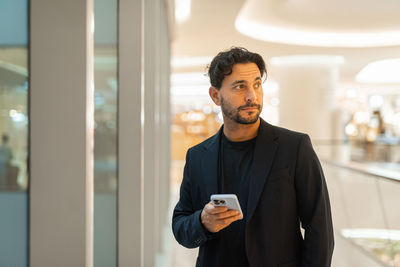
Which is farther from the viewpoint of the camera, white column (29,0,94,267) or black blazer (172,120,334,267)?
black blazer (172,120,334,267)

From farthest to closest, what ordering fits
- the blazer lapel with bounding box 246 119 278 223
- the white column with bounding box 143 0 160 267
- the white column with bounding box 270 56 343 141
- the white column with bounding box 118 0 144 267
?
the white column with bounding box 270 56 343 141 → the white column with bounding box 143 0 160 267 → the white column with bounding box 118 0 144 267 → the blazer lapel with bounding box 246 119 278 223

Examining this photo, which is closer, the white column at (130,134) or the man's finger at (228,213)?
the man's finger at (228,213)

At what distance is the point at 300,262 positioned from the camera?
1928mm

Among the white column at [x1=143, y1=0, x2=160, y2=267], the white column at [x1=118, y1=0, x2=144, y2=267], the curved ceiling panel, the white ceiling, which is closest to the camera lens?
the white column at [x1=118, y1=0, x2=144, y2=267]

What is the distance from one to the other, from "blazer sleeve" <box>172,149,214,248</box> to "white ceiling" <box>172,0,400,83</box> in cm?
594

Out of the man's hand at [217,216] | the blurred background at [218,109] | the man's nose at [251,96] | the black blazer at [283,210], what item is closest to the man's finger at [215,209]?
the man's hand at [217,216]

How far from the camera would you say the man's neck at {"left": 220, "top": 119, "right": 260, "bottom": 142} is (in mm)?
1991

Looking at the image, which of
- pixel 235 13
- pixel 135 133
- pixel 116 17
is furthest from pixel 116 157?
pixel 235 13

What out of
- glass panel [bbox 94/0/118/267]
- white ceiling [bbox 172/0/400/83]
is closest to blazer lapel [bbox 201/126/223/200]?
glass panel [bbox 94/0/118/267]

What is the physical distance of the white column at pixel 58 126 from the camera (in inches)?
57.7

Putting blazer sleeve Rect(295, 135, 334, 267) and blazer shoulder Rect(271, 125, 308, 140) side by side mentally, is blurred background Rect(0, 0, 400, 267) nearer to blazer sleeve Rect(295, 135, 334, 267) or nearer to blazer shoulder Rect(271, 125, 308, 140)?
blazer shoulder Rect(271, 125, 308, 140)

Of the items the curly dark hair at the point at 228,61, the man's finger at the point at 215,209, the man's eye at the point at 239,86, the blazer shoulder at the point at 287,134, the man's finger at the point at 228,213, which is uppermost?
the curly dark hair at the point at 228,61

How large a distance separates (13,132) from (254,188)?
1044mm

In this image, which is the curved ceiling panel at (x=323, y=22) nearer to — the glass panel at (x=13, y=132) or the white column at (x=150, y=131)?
the white column at (x=150, y=131)
